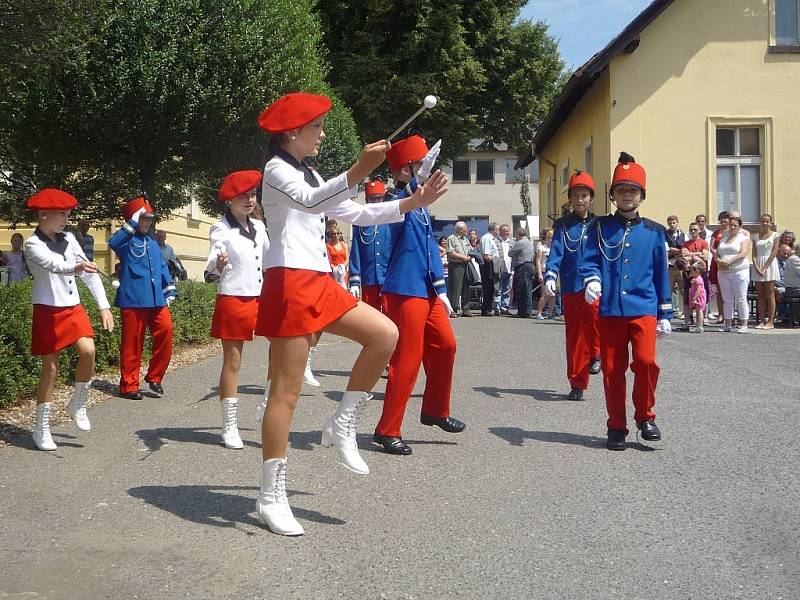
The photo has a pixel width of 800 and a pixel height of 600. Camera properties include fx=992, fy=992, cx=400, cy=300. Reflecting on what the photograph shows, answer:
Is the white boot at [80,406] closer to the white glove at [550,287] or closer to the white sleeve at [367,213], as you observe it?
the white sleeve at [367,213]

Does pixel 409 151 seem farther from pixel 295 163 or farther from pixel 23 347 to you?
pixel 23 347

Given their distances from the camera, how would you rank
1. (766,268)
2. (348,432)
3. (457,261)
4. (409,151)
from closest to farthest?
1. (348,432)
2. (409,151)
3. (766,268)
4. (457,261)

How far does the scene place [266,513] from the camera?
4.89 meters

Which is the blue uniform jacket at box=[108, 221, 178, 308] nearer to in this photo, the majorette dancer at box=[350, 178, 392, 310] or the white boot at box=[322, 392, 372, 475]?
the majorette dancer at box=[350, 178, 392, 310]

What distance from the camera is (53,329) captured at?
7.42m

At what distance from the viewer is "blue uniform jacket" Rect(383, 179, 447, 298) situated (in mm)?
6914

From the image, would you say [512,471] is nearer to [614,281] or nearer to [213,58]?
[614,281]

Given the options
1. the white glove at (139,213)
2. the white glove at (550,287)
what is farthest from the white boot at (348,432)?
the white glove at (139,213)

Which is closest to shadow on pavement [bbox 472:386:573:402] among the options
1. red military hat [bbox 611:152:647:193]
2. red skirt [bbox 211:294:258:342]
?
red military hat [bbox 611:152:647:193]

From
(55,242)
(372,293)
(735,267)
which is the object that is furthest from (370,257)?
(735,267)

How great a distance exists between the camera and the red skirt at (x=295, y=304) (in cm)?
495

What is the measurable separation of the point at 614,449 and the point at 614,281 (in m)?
1.21

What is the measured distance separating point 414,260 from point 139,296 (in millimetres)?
4081

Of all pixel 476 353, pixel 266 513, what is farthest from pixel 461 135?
pixel 266 513
